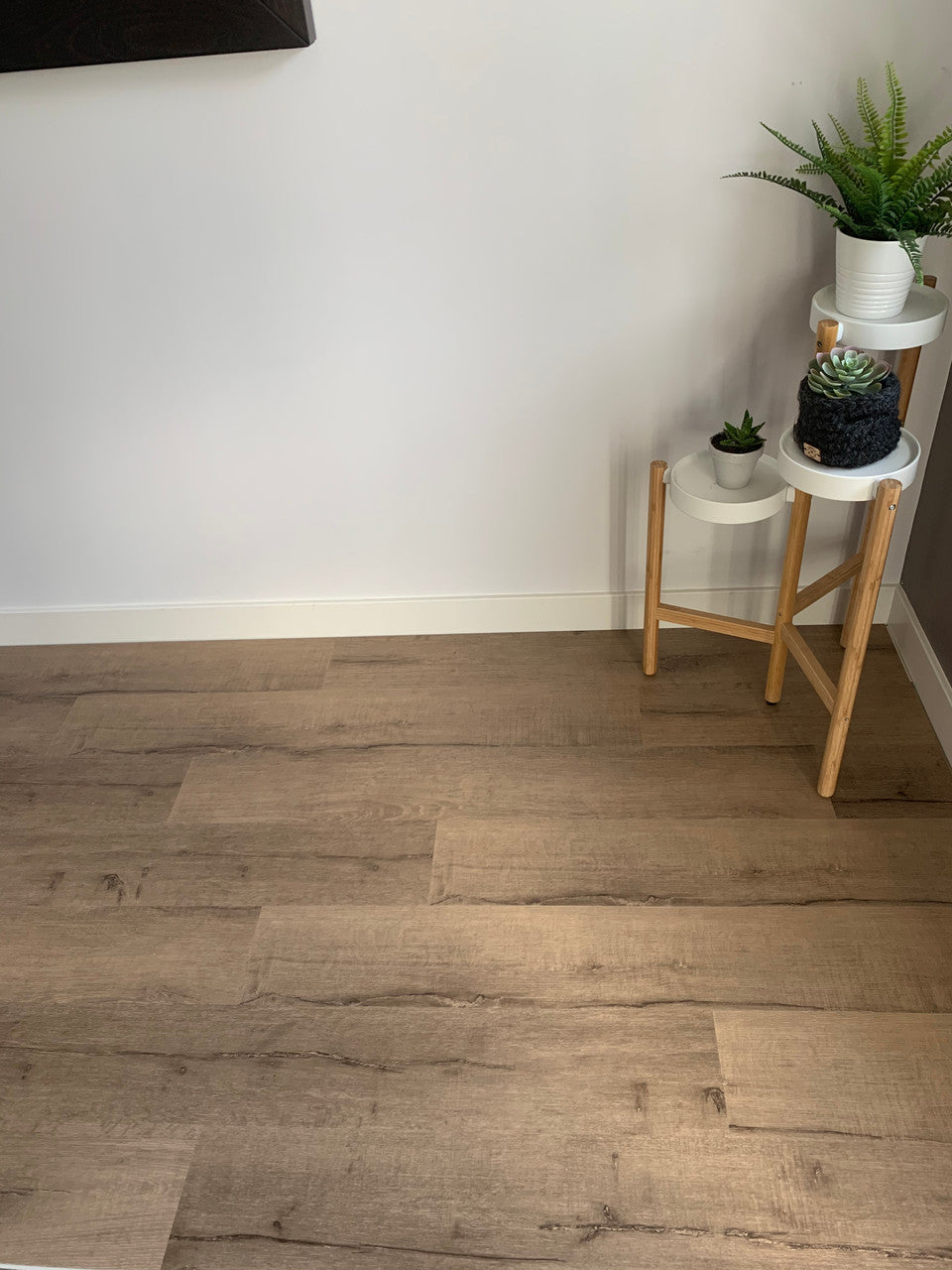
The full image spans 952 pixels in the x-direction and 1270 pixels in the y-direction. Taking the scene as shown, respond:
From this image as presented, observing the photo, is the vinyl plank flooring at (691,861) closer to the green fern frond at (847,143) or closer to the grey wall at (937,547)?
the grey wall at (937,547)

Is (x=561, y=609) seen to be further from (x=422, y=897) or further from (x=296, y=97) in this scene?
(x=296, y=97)

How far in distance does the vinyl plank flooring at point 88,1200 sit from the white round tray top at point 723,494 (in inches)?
52.0

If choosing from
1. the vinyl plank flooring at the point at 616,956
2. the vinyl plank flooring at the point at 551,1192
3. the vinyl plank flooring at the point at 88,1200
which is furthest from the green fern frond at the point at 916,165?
the vinyl plank flooring at the point at 88,1200

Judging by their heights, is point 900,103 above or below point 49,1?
below

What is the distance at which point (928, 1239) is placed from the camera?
121 cm

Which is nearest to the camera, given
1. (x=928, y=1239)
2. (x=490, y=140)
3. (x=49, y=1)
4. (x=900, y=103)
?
(x=928, y=1239)

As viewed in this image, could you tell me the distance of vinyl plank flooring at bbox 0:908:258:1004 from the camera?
5.24 feet

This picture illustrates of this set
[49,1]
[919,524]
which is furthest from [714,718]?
[49,1]

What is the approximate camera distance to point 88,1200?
134cm

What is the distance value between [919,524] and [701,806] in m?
0.76

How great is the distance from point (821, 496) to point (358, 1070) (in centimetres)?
112

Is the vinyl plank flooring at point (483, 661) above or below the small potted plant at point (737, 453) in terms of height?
below

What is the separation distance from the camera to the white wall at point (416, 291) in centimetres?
163

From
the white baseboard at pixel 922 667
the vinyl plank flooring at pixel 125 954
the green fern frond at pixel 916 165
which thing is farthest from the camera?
the white baseboard at pixel 922 667
